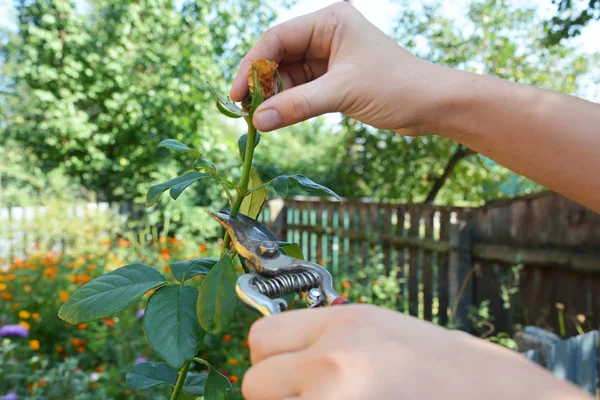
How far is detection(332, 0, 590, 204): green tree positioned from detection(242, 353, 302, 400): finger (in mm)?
5510

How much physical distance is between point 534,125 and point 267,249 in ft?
2.21

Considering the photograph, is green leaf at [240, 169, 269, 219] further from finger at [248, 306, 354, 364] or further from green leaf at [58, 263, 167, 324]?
finger at [248, 306, 354, 364]

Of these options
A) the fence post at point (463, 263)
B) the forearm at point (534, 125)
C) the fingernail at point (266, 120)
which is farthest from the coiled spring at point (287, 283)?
the fence post at point (463, 263)

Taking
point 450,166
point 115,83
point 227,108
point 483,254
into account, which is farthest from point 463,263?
point 115,83

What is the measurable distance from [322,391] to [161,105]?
7168 millimetres

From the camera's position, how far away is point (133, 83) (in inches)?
292

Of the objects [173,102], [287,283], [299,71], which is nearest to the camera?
[287,283]

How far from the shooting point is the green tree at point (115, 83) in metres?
6.94

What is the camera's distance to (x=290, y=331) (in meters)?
0.45

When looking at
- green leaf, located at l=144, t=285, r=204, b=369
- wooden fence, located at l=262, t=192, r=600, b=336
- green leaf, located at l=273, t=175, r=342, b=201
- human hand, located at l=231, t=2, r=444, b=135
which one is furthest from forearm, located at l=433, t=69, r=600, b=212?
wooden fence, located at l=262, t=192, r=600, b=336

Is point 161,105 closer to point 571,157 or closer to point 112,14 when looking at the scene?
point 112,14

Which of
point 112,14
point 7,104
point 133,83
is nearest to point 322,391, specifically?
point 133,83

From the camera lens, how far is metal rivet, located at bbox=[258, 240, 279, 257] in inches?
27.0

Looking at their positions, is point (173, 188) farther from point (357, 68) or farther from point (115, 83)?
point (115, 83)
